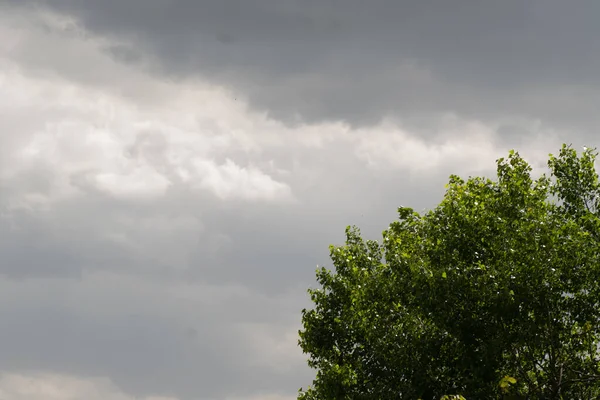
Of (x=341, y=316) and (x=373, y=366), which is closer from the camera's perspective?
(x=373, y=366)

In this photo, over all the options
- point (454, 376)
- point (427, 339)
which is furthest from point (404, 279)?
point (454, 376)

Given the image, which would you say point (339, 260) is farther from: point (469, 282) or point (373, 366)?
point (469, 282)

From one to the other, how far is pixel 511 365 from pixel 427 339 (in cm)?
324

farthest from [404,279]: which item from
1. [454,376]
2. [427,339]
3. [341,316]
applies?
[341,316]

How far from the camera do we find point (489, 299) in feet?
85.3

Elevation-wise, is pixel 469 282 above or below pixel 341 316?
below

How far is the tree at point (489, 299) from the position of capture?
85.7 ft

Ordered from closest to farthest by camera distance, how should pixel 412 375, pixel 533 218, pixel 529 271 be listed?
pixel 529 271 < pixel 533 218 < pixel 412 375

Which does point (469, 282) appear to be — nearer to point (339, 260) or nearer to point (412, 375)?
point (412, 375)

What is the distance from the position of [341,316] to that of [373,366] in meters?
4.28

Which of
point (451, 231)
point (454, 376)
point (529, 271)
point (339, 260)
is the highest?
point (339, 260)

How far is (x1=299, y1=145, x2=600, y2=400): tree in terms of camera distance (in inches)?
1029

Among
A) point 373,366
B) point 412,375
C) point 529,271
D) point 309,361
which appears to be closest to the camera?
point 529,271

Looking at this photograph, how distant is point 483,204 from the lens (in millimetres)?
28000
